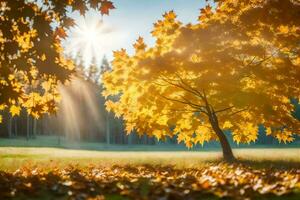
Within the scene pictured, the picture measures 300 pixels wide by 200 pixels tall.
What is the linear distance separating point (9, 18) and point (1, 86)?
170 centimetres

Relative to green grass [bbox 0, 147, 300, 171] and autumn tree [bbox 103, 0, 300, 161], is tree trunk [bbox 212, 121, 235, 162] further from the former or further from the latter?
autumn tree [bbox 103, 0, 300, 161]

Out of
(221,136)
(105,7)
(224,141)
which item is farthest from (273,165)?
(105,7)

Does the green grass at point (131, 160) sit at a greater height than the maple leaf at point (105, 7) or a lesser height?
lesser

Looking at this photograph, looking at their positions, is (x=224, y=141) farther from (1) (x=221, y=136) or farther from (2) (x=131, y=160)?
(2) (x=131, y=160)

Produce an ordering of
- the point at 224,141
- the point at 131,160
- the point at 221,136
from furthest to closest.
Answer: the point at 131,160
the point at 224,141
the point at 221,136

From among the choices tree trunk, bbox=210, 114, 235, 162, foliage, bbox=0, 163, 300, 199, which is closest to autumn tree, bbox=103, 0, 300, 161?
tree trunk, bbox=210, 114, 235, 162

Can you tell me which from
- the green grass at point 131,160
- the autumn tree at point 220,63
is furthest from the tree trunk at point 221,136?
the autumn tree at point 220,63

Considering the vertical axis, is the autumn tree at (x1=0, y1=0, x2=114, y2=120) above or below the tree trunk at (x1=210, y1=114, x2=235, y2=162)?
above

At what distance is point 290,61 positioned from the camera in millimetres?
15258

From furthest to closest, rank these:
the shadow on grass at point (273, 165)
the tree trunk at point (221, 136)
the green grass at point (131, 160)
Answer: the tree trunk at point (221, 136), the green grass at point (131, 160), the shadow on grass at point (273, 165)

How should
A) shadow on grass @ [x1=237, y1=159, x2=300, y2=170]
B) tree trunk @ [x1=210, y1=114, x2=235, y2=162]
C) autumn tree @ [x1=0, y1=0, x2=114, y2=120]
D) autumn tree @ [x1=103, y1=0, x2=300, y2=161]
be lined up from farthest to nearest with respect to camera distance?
1. tree trunk @ [x1=210, y1=114, x2=235, y2=162]
2. autumn tree @ [x1=103, y1=0, x2=300, y2=161]
3. shadow on grass @ [x1=237, y1=159, x2=300, y2=170]
4. autumn tree @ [x1=0, y1=0, x2=114, y2=120]

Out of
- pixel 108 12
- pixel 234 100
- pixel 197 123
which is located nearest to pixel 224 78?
pixel 234 100

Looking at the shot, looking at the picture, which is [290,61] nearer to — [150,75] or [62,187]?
[150,75]

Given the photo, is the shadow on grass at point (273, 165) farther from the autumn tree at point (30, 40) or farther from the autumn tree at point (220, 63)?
the autumn tree at point (30, 40)
